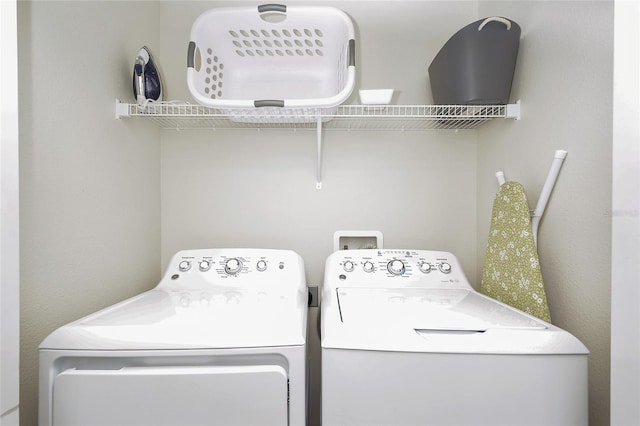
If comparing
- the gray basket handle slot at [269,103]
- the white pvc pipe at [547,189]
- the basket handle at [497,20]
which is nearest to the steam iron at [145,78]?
the gray basket handle slot at [269,103]

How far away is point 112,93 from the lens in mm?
1270

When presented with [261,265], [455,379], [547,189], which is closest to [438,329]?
[455,379]

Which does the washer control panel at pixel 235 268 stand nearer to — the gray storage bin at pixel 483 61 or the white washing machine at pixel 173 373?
the white washing machine at pixel 173 373

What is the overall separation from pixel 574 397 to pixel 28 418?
1.47 m

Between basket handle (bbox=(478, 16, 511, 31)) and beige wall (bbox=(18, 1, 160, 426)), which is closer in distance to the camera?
beige wall (bbox=(18, 1, 160, 426))

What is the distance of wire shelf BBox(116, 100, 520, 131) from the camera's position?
1323mm

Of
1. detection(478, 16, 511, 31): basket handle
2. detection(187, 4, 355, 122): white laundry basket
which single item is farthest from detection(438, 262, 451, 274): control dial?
detection(478, 16, 511, 31): basket handle

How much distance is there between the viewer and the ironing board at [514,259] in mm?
1033

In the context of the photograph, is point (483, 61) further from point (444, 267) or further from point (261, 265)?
point (261, 265)

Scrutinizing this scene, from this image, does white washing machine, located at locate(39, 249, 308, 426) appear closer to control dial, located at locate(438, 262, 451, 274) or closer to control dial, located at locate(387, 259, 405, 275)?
control dial, located at locate(387, 259, 405, 275)

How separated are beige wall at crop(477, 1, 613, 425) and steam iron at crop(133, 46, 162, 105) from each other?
5.15 ft

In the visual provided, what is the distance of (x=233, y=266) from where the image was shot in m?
1.38

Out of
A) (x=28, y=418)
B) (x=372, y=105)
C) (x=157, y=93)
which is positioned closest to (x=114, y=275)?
(x=28, y=418)

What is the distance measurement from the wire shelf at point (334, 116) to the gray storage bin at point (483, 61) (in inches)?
2.5
